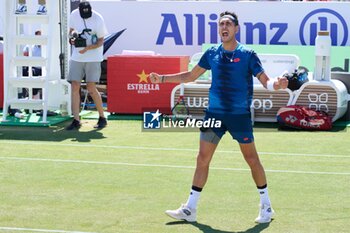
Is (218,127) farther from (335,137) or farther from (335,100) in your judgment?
(335,100)

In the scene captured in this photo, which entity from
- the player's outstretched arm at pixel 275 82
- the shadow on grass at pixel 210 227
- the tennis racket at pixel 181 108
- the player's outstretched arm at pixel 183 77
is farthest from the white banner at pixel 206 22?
the shadow on grass at pixel 210 227

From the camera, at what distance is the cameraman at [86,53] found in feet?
42.3

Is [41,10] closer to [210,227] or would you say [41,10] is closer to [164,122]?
[164,122]

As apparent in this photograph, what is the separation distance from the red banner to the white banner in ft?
6.96

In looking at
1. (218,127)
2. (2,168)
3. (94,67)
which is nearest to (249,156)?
(218,127)

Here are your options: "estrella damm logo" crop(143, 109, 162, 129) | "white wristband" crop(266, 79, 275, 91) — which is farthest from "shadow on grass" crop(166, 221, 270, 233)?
"estrella damm logo" crop(143, 109, 162, 129)

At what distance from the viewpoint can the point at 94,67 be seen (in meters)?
13.0

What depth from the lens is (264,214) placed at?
700 centimetres

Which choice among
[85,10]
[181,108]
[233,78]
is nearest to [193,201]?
[233,78]

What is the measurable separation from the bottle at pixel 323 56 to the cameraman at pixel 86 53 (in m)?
3.79

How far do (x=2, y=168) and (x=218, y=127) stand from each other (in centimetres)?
362

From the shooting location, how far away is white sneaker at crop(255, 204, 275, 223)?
699cm

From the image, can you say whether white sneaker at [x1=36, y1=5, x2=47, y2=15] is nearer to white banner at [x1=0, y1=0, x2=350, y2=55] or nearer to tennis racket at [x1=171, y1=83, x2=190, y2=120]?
tennis racket at [x1=171, y1=83, x2=190, y2=120]

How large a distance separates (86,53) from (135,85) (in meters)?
2.12
